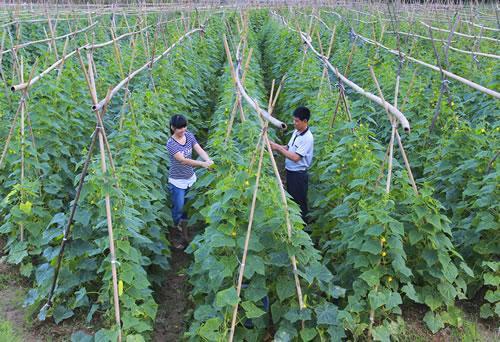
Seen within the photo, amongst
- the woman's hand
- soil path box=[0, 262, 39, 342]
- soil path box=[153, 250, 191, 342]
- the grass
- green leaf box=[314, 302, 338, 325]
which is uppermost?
the woman's hand

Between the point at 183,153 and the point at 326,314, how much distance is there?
107 inches

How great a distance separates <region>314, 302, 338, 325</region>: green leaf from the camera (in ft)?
12.7

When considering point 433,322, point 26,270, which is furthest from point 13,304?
point 433,322

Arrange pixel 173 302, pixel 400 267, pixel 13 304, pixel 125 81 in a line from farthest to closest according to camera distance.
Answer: pixel 125 81 → pixel 173 302 → pixel 13 304 → pixel 400 267

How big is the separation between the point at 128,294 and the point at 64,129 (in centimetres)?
325

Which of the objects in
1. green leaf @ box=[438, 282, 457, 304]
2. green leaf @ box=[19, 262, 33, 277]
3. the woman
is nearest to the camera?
green leaf @ box=[438, 282, 457, 304]

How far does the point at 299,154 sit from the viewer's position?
19.4 feet

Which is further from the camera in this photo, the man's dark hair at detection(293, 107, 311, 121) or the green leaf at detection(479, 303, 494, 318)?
the man's dark hair at detection(293, 107, 311, 121)

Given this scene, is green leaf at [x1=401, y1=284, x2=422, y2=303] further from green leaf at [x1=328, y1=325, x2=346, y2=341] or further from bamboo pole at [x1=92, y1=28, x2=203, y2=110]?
bamboo pole at [x1=92, y1=28, x2=203, y2=110]

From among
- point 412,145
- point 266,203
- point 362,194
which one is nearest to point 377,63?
point 412,145

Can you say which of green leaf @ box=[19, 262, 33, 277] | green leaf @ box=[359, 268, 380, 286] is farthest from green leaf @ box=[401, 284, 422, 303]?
green leaf @ box=[19, 262, 33, 277]

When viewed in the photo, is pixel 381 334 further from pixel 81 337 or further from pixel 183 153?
pixel 183 153

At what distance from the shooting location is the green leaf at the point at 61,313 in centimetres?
432

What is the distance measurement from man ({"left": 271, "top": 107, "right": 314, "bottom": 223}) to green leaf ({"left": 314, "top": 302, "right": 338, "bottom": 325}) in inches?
85.4
